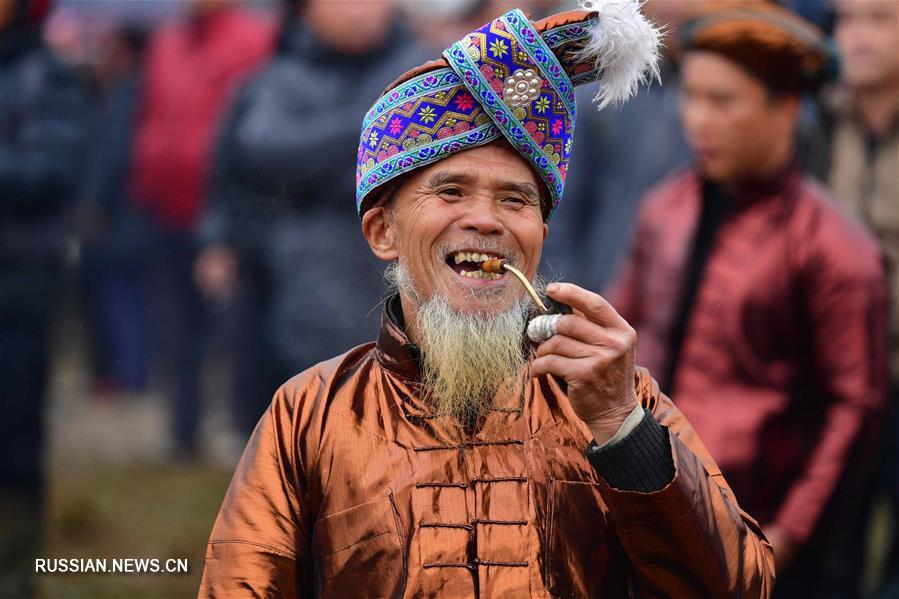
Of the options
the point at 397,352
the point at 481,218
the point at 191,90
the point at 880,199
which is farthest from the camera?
the point at 191,90

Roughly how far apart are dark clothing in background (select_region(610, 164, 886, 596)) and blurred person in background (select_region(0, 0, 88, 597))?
293 cm

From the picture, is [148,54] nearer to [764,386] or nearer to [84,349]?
[84,349]

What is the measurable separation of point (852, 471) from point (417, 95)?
350 centimetres

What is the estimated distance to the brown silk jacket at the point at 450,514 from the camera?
2.77 meters

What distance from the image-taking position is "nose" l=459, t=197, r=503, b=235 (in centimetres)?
301

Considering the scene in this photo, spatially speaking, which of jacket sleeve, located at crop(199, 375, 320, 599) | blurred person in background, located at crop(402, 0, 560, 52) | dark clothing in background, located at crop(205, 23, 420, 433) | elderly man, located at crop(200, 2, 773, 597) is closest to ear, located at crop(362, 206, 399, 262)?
elderly man, located at crop(200, 2, 773, 597)

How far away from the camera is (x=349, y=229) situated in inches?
266

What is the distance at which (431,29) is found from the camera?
6.96m

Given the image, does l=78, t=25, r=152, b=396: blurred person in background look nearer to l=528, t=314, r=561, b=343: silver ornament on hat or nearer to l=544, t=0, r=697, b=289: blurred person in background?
l=544, t=0, r=697, b=289: blurred person in background

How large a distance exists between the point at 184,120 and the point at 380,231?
4292 mm

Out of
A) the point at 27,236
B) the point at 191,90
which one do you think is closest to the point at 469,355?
the point at 27,236

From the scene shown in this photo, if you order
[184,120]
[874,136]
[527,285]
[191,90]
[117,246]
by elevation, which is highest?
[191,90]

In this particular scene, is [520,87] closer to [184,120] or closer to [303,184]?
[303,184]

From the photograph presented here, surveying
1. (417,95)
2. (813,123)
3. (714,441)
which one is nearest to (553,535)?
(417,95)
